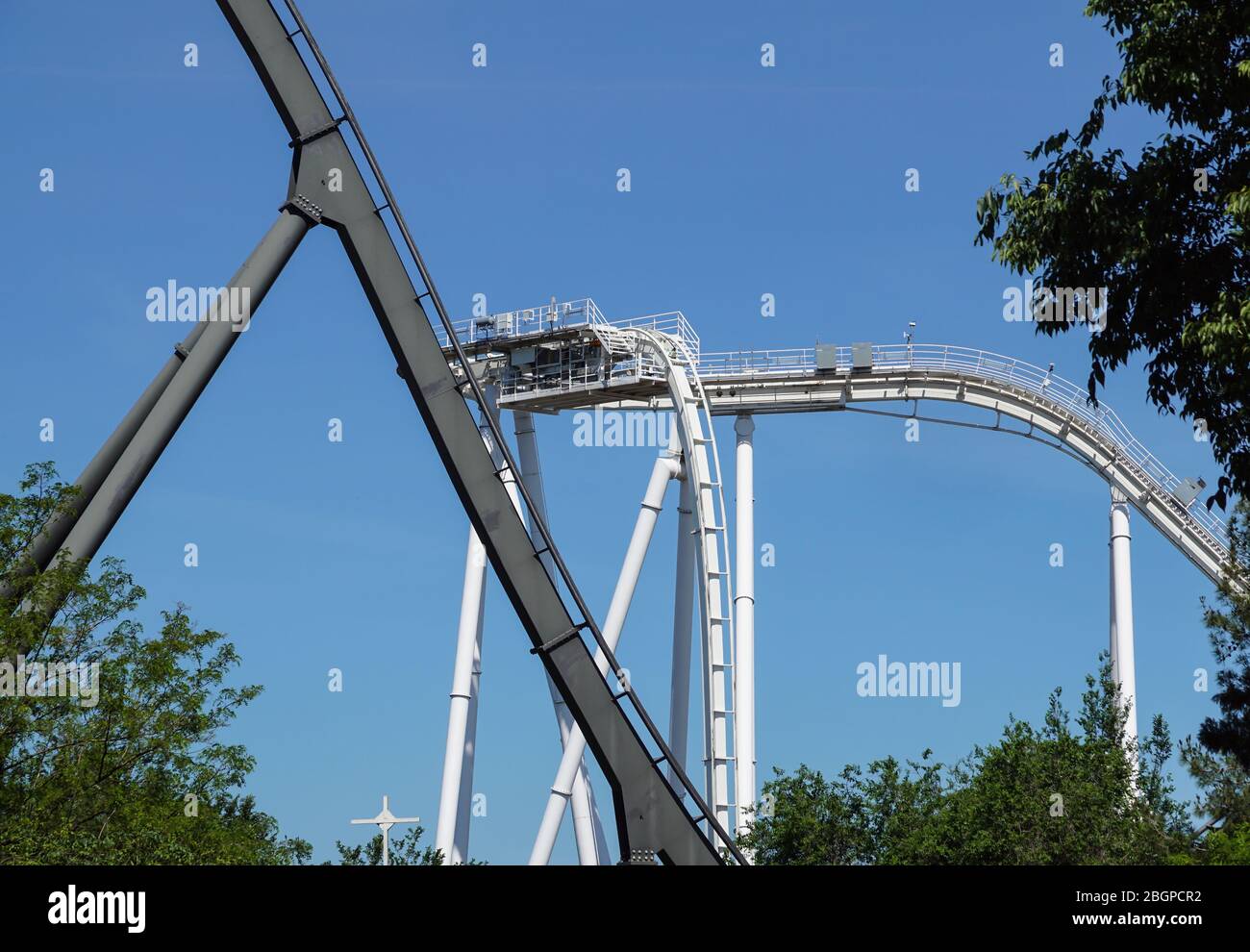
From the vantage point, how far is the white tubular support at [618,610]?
29984 millimetres

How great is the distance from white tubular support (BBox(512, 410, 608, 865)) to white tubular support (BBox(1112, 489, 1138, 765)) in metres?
10.8

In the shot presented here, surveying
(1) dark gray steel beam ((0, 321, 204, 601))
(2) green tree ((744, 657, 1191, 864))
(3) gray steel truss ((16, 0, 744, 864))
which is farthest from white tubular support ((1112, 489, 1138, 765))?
(1) dark gray steel beam ((0, 321, 204, 601))

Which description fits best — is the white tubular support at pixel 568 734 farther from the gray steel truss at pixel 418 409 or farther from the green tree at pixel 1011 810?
the gray steel truss at pixel 418 409

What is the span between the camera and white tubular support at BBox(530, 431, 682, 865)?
30.0 m

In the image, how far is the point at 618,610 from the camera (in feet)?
103

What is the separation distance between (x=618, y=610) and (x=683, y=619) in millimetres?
1951

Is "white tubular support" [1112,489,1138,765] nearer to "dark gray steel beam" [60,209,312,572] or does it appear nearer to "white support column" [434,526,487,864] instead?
"white support column" [434,526,487,864]

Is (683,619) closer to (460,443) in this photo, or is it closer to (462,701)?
(462,701)

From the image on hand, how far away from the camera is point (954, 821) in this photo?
101ft

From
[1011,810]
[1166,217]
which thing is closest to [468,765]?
[1011,810]
